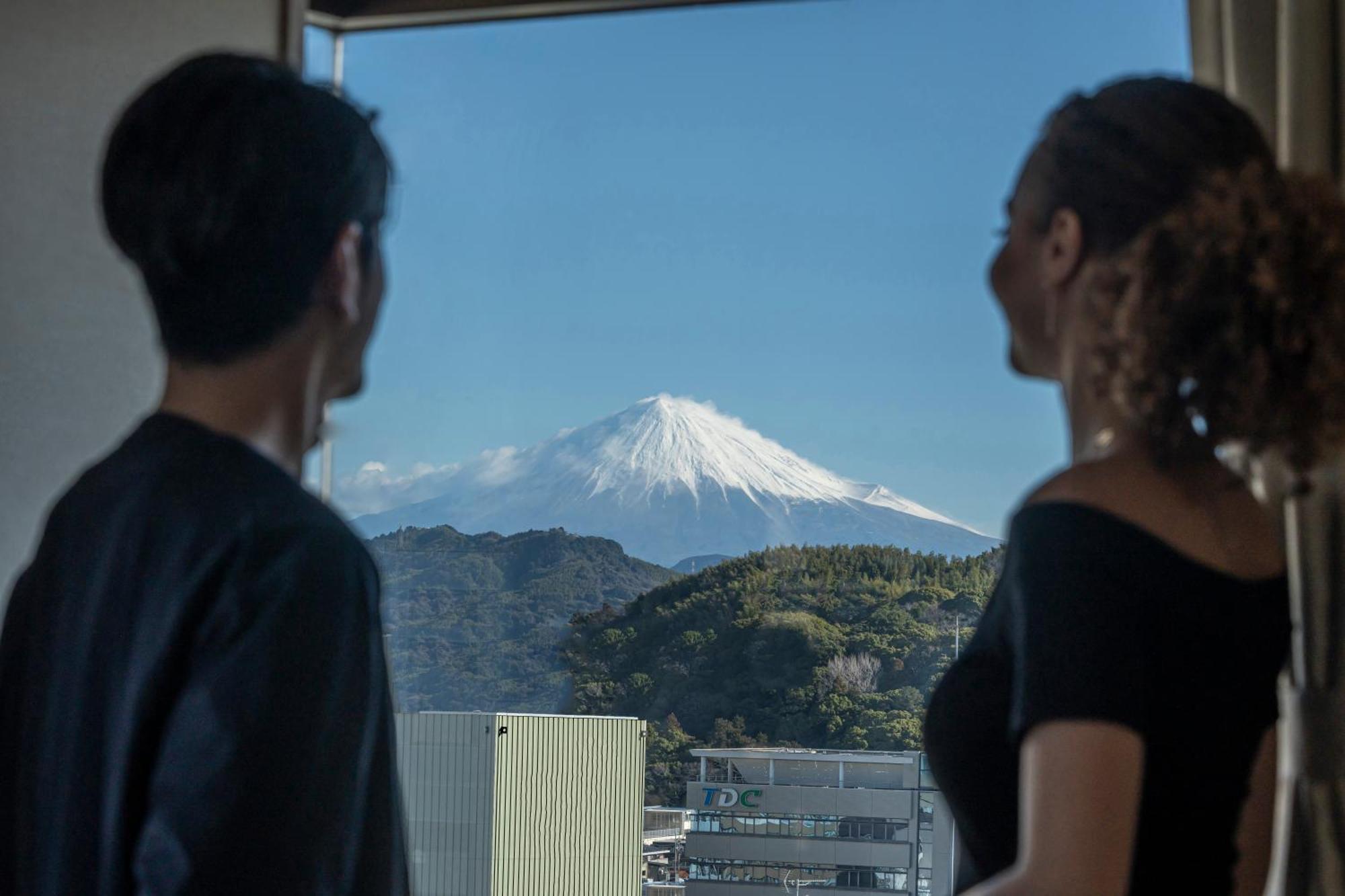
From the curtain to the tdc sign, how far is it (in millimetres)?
976

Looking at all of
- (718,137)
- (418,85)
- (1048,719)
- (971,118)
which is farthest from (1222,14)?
(418,85)

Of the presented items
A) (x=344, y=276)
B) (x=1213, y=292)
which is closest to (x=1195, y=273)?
(x=1213, y=292)

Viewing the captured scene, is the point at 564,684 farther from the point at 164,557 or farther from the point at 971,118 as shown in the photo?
the point at 164,557

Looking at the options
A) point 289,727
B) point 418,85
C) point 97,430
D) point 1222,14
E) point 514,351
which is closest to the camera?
point 289,727

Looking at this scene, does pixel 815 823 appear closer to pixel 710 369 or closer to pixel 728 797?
pixel 728 797

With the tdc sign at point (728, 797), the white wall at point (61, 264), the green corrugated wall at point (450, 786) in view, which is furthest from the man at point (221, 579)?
the green corrugated wall at point (450, 786)

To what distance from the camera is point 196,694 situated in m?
0.72

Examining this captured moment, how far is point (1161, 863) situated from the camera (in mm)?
816

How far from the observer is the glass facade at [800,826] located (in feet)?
7.50

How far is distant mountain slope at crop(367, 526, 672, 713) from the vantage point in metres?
2.63

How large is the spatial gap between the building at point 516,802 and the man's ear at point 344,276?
179 centimetres

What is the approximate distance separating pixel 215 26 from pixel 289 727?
1886mm

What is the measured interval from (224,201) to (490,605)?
1.98 m

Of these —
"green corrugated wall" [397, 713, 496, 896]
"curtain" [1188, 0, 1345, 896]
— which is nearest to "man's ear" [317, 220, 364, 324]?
"curtain" [1188, 0, 1345, 896]
